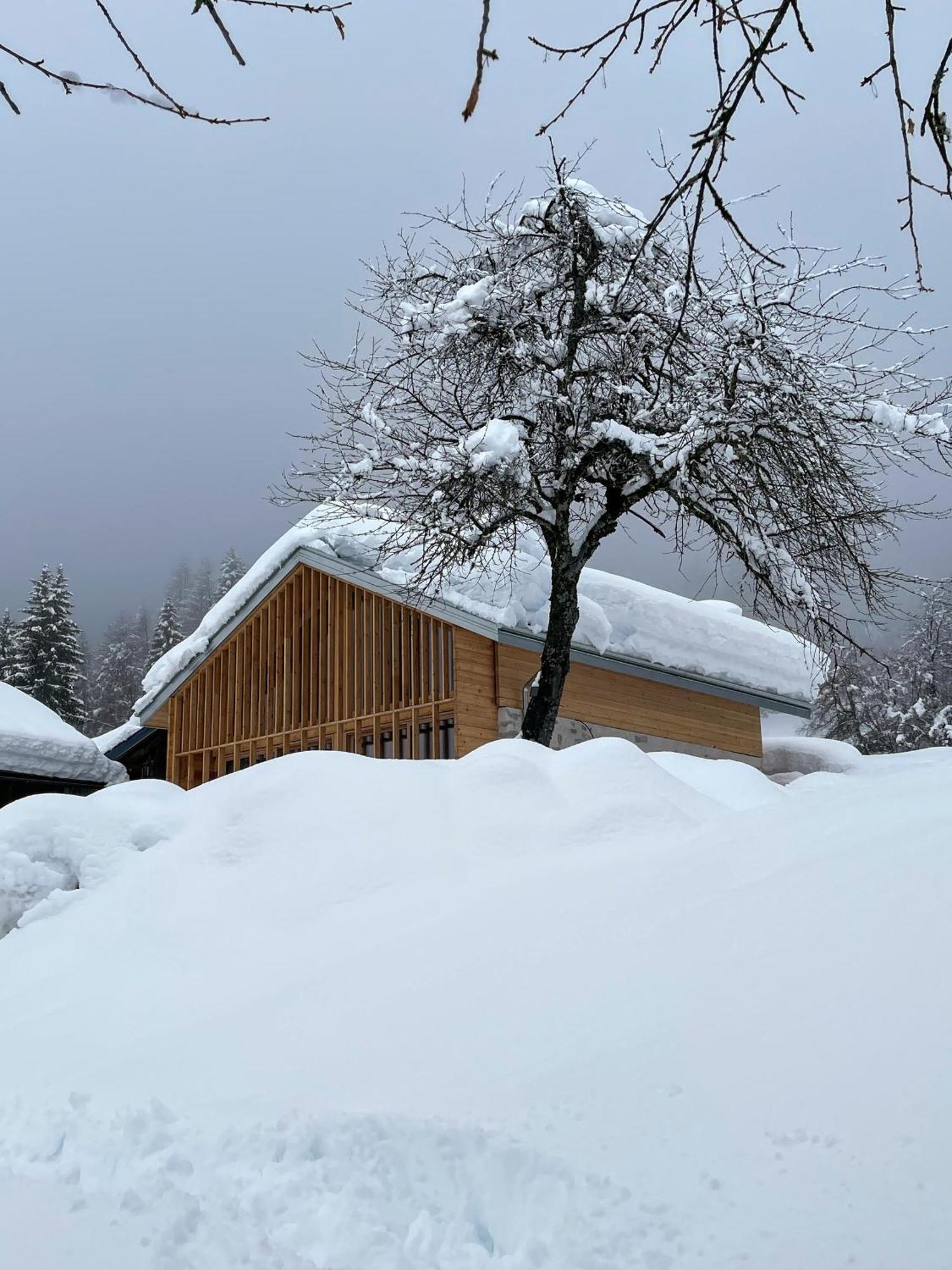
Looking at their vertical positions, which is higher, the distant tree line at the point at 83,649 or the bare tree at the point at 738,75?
the bare tree at the point at 738,75

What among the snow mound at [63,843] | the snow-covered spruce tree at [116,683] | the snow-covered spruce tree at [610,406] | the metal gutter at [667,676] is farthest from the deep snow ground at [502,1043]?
the snow-covered spruce tree at [116,683]

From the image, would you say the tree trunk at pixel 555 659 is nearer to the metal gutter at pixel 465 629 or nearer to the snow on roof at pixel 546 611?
the snow on roof at pixel 546 611

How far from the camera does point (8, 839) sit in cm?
515

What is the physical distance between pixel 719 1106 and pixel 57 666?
1242 inches

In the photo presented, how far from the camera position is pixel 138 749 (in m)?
19.5

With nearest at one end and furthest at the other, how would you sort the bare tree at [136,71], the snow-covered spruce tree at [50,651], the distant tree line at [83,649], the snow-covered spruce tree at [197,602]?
the bare tree at [136,71] → the snow-covered spruce tree at [50,651] → the distant tree line at [83,649] → the snow-covered spruce tree at [197,602]

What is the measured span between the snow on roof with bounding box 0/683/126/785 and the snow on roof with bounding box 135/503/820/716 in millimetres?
1049

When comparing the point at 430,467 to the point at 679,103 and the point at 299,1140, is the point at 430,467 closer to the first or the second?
the point at 679,103

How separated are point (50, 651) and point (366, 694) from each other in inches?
856

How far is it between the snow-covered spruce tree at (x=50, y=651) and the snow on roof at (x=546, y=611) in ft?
53.0

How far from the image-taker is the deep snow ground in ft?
7.29

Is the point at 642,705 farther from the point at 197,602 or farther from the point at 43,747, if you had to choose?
the point at 197,602

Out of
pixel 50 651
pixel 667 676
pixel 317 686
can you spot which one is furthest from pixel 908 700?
pixel 50 651

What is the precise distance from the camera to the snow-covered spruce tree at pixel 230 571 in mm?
51750
